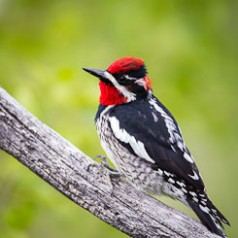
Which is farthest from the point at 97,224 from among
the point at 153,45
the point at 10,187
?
the point at 153,45

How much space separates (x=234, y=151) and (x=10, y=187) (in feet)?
11.4

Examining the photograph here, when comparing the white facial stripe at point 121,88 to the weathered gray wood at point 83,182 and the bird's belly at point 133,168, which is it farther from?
the weathered gray wood at point 83,182

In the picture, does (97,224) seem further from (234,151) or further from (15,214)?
(234,151)

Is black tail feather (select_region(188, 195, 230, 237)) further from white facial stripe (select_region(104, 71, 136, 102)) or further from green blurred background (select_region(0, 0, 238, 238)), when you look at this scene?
green blurred background (select_region(0, 0, 238, 238))

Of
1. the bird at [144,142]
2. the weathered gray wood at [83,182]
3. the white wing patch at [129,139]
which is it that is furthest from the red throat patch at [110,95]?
the weathered gray wood at [83,182]

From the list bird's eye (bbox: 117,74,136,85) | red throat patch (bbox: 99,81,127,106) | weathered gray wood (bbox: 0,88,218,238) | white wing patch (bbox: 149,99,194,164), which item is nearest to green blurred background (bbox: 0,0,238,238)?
red throat patch (bbox: 99,81,127,106)

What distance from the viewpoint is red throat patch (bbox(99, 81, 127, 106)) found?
5465 mm

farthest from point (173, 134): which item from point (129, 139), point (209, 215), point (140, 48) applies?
point (140, 48)

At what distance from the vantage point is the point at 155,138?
5.18 meters

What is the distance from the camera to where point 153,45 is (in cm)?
740

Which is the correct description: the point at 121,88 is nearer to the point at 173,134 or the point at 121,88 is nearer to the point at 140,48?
the point at 173,134

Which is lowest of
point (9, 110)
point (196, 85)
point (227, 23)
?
point (9, 110)

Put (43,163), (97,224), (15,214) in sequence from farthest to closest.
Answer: (97,224), (15,214), (43,163)

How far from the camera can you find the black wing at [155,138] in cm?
504
